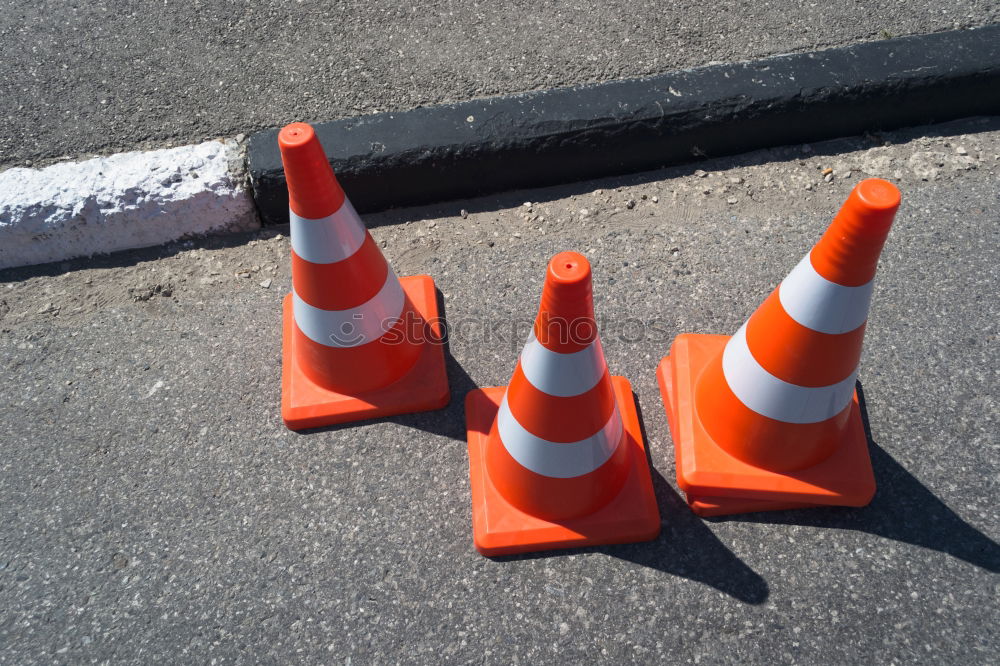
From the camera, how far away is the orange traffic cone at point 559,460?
2105 mm

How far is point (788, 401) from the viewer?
2.25 m

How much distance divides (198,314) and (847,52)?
10.5ft

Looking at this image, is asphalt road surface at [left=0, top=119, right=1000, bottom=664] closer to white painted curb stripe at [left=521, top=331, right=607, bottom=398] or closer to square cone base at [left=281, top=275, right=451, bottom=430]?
square cone base at [left=281, top=275, right=451, bottom=430]

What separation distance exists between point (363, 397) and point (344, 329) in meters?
0.30

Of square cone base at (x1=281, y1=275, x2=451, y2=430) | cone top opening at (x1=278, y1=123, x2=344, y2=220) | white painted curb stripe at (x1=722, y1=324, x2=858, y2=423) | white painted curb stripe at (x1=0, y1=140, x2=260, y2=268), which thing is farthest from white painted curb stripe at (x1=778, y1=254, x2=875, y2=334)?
white painted curb stripe at (x1=0, y1=140, x2=260, y2=268)

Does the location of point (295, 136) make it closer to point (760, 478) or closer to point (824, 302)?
point (824, 302)

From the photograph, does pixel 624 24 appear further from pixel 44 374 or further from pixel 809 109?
pixel 44 374

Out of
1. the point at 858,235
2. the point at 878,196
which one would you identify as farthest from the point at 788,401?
the point at 878,196

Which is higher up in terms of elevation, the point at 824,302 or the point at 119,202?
the point at 824,302

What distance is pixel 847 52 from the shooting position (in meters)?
3.51

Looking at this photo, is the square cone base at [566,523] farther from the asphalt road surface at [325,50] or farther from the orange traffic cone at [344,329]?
the asphalt road surface at [325,50]

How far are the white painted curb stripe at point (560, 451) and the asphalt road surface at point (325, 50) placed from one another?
1935mm

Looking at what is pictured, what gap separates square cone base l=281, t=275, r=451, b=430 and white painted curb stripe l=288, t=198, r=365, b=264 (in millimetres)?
529

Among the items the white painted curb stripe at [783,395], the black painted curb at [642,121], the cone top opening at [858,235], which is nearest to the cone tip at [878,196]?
the cone top opening at [858,235]
